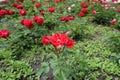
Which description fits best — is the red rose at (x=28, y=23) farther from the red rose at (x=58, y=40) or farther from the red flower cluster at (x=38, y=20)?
the red rose at (x=58, y=40)

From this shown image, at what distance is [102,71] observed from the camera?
3467 millimetres

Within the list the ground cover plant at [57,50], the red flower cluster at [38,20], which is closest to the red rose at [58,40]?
Answer: the ground cover plant at [57,50]

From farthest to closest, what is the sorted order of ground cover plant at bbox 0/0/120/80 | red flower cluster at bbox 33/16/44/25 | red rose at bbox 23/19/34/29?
1. red flower cluster at bbox 33/16/44/25
2. red rose at bbox 23/19/34/29
3. ground cover plant at bbox 0/0/120/80

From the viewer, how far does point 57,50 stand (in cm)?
275

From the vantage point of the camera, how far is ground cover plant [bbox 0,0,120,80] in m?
2.87

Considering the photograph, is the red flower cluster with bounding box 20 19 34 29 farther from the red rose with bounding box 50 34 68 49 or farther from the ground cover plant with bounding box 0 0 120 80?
the red rose with bounding box 50 34 68 49

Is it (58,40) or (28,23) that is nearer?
(58,40)

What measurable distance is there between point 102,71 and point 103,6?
2374 millimetres

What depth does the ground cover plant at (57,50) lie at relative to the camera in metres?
2.87

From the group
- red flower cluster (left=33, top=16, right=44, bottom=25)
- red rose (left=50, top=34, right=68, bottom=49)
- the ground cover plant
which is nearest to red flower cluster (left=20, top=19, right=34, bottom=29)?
the ground cover plant

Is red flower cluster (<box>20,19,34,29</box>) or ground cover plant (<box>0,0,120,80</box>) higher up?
red flower cluster (<box>20,19,34,29</box>)

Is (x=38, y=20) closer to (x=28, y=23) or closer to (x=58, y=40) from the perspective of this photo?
(x=28, y=23)

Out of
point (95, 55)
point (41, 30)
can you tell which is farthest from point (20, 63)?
point (95, 55)

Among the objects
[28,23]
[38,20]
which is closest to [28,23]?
[28,23]
